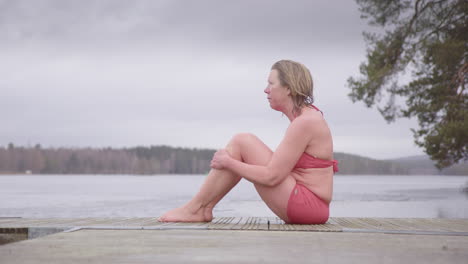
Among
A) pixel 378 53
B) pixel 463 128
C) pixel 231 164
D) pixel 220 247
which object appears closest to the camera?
pixel 220 247

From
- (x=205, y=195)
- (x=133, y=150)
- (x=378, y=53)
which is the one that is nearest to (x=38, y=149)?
(x=133, y=150)

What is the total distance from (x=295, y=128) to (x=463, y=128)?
11488 millimetres

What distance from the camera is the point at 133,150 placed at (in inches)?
3691

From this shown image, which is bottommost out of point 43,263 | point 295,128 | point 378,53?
point 43,263

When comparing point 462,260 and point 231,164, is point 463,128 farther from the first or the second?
point 462,260

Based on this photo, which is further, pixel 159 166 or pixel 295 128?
pixel 159 166

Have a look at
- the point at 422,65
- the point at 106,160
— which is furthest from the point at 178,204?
the point at 106,160

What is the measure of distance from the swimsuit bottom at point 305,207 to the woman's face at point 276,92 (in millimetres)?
621

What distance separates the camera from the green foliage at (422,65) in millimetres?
15703

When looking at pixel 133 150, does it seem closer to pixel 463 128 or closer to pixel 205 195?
pixel 463 128

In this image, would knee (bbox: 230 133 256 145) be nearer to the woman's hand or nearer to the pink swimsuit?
the woman's hand

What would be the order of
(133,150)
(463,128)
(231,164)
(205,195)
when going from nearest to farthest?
(231,164), (205,195), (463,128), (133,150)

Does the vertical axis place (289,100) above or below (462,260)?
above

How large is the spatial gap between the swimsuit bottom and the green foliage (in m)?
12.2
